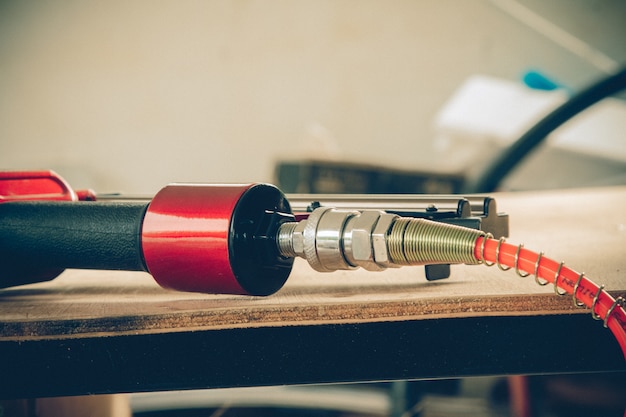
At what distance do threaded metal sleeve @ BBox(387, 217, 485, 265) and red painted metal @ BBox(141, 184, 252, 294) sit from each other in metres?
0.12

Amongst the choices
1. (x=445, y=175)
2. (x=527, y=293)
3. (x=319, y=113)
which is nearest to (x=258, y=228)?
(x=527, y=293)

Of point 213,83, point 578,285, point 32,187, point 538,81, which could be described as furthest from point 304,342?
point 213,83

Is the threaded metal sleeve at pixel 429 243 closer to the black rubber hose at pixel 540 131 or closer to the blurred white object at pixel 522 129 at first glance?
the black rubber hose at pixel 540 131

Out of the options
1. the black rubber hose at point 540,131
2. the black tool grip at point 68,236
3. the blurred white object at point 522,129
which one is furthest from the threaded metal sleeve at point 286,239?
the blurred white object at point 522,129

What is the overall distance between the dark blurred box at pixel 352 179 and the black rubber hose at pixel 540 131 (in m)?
0.10

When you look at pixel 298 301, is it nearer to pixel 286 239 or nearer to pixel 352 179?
pixel 286 239

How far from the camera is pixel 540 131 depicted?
125cm

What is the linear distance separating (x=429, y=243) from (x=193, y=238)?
168 millimetres

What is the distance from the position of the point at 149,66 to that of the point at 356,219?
1.87 metres

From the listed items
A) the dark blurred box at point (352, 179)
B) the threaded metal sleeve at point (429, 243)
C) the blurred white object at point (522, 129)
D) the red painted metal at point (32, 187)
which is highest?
the blurred white object at point (522, 129)

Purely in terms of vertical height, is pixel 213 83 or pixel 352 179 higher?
pixel 213 83

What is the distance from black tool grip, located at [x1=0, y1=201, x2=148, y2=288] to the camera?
0.43 meters

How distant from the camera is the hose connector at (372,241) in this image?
0.35 m

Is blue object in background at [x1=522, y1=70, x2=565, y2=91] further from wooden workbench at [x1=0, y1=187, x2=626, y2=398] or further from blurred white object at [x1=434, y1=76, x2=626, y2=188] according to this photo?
wooden workbench at [x1=0, y1=187, x2=626, y2=398]
